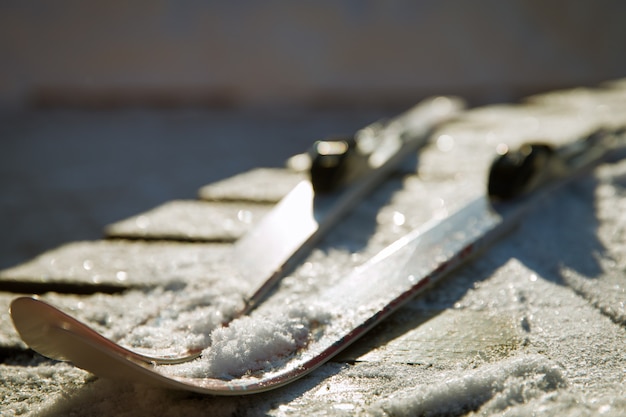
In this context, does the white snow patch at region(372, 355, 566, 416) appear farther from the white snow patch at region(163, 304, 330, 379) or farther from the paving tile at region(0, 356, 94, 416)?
the paving tile at region(0, 356, 94, 416)

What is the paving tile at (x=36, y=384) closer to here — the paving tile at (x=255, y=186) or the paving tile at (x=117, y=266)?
the paving tile at (x=117, y=266)

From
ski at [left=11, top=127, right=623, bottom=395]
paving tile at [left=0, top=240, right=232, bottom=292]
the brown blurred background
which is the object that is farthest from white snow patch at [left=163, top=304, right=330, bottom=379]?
the brown blurred background

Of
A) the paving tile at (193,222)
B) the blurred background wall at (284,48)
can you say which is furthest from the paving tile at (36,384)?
the blurred background wall at (284,48)

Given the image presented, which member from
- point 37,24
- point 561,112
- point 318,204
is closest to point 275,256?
point 318,204

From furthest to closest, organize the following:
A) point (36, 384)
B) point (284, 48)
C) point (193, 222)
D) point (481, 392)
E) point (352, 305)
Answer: point (284, 48) < point (193, 222) < point (352, 305) < point (36, 384) < point (481, 392)

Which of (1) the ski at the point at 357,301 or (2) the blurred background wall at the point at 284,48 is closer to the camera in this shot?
(1) the ski at the point at 357,301

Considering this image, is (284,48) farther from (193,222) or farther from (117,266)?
(117,266)

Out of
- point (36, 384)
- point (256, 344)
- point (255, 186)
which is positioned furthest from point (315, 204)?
point (36, 384)
